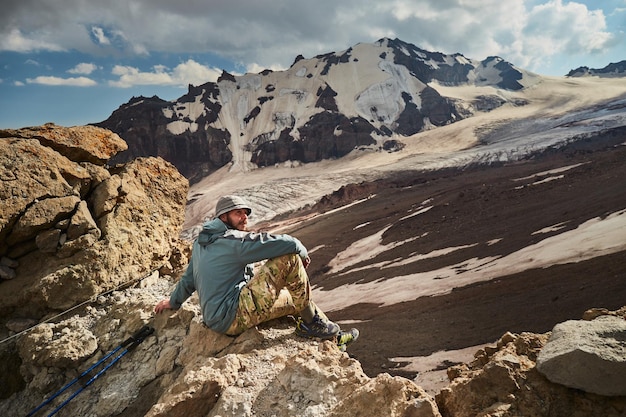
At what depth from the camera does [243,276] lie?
3732mm

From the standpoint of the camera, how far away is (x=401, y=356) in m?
6.57

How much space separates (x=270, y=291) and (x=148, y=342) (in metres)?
1.82

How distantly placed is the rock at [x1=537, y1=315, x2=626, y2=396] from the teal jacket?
6.73 ft

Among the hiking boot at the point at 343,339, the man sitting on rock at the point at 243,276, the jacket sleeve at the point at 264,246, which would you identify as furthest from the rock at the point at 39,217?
the hiking boot at the point at 343,339

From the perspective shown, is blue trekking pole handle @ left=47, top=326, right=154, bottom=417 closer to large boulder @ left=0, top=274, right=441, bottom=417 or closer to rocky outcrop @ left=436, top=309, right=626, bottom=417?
large boulder @ left=0, top=274, right=441, bottom=417

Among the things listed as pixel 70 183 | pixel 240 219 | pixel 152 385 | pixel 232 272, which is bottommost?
pixel 152 385

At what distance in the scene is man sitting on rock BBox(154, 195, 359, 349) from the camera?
345 cm

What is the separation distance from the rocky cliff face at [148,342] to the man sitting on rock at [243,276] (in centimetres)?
24

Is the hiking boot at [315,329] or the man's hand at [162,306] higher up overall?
the man's hand at [162,306]

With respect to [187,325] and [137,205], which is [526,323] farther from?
[137,205]

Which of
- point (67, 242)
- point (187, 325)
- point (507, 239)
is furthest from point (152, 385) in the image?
point (507, 239)

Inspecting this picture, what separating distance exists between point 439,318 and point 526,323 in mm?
1703

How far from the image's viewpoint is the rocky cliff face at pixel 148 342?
2293 mm

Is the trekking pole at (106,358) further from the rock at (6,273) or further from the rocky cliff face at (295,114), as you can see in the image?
the rocky cliff face at (295,114)
